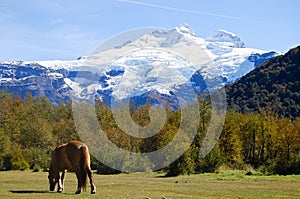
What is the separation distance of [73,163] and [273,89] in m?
110

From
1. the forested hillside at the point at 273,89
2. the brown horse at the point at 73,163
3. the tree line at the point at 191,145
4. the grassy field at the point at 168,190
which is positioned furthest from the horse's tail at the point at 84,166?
the forested hillside at the point at 273,89

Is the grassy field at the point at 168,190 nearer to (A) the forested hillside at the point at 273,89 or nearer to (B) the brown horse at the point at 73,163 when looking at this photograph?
(B) the brown horse at the point at 73,163

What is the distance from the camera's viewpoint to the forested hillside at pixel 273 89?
12106 centimetres

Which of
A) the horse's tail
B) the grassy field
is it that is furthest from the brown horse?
the grassy field

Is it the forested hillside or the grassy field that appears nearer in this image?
the grassy field

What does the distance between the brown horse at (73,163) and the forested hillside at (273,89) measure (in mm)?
94727

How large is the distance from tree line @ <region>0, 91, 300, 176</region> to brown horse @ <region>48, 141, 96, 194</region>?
28590 millimetres

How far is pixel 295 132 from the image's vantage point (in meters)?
71.6

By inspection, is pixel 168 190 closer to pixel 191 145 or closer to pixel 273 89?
pixel 191 145

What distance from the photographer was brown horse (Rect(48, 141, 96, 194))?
2627 cm

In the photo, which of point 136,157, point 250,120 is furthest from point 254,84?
point 136,157

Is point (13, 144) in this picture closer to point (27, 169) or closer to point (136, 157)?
point (27, 169)

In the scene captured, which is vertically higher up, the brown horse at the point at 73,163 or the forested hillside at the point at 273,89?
the forested hillside at the point at 273,89

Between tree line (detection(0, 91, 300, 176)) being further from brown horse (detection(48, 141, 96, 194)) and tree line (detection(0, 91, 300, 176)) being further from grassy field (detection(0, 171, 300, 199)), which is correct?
brown horse (detection(48, 141, 96, 194))
